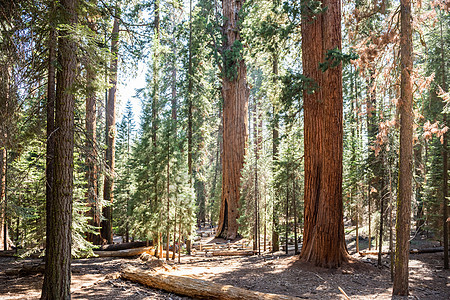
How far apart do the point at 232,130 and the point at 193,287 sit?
521 inches

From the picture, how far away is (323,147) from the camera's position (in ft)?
31.9

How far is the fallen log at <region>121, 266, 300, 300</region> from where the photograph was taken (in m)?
6.32

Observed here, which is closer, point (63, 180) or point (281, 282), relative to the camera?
point (63, 180)

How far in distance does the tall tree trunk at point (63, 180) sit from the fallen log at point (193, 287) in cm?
250

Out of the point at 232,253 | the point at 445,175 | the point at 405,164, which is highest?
the point at 405,164

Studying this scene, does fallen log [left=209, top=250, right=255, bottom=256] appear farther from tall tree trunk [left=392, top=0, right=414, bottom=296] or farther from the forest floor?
tall tree trunk [left=392, top=0, right=414, bottom=296]

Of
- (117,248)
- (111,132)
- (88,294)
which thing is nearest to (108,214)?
(117,248)

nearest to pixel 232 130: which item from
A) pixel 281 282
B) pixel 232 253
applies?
pixel 232 253

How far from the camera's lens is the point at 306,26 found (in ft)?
34.2

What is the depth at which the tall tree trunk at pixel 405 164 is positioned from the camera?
22.6 feet

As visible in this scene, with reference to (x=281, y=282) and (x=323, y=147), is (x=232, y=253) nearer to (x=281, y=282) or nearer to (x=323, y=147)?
(x=281, y=282)

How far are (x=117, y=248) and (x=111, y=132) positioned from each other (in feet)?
18.2

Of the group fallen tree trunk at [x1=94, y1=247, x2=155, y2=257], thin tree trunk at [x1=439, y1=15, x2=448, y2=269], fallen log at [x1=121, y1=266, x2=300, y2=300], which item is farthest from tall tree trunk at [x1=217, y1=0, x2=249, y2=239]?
fallen log at [x1=121, y1=266, x2=300, y2=300]

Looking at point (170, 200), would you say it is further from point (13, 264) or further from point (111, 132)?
point (13, 264)
